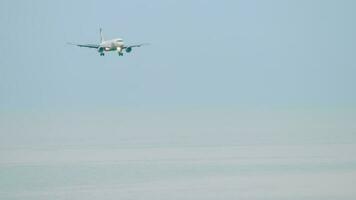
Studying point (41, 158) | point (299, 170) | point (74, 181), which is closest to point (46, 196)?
point (74, 181)

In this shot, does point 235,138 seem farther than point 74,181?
Yes

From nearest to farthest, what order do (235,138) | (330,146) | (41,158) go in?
(41,158)
(330,146)
(235,138)

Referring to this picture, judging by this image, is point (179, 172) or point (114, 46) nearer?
point (114, 46)

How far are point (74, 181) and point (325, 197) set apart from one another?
29690mm

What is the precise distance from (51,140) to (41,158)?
36.8 metres

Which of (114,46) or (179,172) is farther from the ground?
(114,46)

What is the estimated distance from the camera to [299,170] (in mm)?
137500

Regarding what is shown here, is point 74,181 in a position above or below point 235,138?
below

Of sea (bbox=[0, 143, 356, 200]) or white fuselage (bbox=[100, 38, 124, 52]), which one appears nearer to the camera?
sea (bbox=[0, 143, 356, 200])

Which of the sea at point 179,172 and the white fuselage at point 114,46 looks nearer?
the sea at point 179,172

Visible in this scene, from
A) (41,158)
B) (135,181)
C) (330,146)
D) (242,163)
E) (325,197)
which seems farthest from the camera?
(330,146)

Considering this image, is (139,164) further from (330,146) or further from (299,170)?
(330,146)

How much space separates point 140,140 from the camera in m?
190

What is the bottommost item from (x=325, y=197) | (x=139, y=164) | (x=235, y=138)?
(x=325, y=197)
